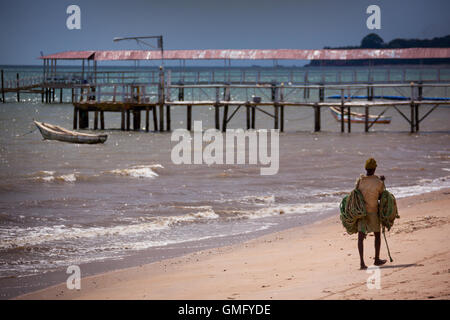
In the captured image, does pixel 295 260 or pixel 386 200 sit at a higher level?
pixel 386 200

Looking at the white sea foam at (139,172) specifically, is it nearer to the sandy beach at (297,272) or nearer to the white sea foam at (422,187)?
the white sea foam at (422,187)

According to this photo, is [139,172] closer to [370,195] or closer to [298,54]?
[370,195]

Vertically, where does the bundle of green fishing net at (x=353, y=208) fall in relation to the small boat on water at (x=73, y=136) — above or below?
above

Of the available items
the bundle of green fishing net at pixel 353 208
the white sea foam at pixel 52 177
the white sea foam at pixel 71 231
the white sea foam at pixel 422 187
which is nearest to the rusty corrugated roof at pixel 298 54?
the white sea foam at pixel 52 177

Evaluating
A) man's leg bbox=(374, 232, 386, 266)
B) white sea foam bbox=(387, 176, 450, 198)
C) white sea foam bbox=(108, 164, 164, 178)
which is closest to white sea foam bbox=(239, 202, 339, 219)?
white sea foam bbox=(387, 176, 450, 198)

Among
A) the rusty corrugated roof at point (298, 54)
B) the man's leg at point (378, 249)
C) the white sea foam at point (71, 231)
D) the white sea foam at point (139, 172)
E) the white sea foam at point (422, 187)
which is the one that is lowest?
the white sea foam at point (71, 231)

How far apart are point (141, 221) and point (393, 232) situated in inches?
254

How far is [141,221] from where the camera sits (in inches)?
617

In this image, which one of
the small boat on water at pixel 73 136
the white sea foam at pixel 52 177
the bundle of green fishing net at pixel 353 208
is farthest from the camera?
the small boat on water at pixel 73 136

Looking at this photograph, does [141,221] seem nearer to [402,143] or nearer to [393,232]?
[393,232]

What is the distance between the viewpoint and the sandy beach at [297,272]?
760cm

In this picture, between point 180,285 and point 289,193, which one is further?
point 289,193

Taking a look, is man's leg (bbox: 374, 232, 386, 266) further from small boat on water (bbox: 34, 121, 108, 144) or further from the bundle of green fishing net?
small boat on water (bbox: 34, 121, 108, 144)
